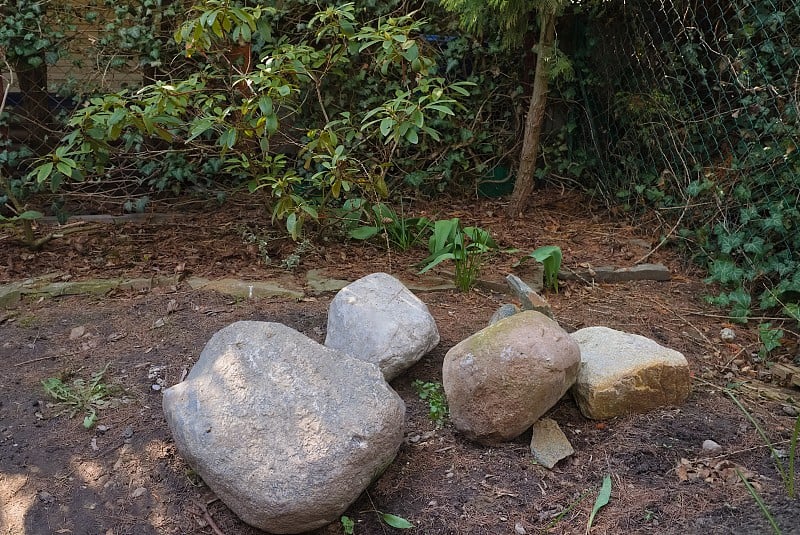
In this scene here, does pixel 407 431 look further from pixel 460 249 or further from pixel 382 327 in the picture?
pixel 460 249

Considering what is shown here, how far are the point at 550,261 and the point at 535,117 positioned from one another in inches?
50.6

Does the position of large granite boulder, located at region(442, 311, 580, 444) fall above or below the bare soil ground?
above

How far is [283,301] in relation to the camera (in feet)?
11.4

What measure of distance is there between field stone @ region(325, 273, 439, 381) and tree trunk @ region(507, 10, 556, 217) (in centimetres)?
198

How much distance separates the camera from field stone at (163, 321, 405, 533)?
210 centimetres

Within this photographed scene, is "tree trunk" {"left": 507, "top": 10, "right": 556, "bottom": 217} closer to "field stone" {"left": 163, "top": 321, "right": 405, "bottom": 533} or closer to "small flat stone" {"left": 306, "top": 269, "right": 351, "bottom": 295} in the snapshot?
"small flat stone" {"left": 306, "top": 269, "right": 351, "bottom": 295}

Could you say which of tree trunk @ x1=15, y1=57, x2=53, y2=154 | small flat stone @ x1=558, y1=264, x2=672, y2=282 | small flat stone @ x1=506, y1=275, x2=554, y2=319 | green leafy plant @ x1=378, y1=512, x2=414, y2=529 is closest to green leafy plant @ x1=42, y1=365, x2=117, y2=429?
green leafy plant @ x1=378, y1=512, x2=414, y2=529

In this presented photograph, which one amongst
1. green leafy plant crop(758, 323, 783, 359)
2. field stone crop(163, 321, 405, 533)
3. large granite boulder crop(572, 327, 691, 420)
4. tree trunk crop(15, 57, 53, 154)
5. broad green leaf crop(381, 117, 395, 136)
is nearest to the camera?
field stone crop(163, 321, 405, 533)

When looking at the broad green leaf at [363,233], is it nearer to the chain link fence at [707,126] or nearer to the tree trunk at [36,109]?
the chain link fence at [707,126]

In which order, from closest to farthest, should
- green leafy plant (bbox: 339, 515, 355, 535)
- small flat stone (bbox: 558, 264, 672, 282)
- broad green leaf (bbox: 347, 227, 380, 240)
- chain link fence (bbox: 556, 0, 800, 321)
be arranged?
1. green leafy plant (bbox: 339, 515, 355, 535)
2. chain link fence (bbox: 556, 0, 800, 321)
3. small flat stone (bbox: 558, 264, 672, 282)
4. broad green leaf (bbox: 347, 227, 380, 240)

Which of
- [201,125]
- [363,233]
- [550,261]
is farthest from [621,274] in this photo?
[201,125]

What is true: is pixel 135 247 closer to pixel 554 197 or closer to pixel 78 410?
pixel 78 410

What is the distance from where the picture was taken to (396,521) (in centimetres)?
221

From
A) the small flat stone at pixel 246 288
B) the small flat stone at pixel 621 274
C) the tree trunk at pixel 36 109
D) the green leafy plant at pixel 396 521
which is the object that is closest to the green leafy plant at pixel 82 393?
the small flat stone at pixel 246 288
